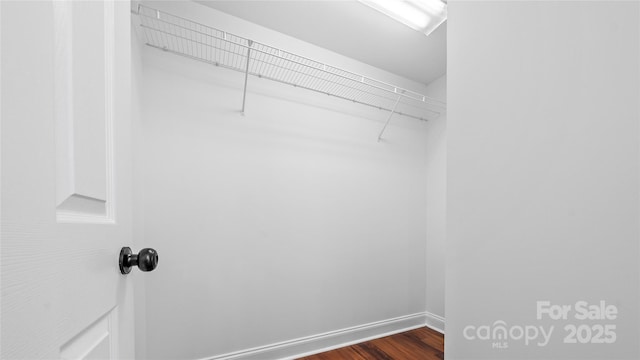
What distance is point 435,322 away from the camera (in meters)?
2.10

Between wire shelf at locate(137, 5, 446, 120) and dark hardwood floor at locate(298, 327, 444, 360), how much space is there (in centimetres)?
169

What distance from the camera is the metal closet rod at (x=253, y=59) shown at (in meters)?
1.31

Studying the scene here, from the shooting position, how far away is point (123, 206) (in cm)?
52

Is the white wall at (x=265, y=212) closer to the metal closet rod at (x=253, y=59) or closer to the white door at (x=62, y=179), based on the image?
the metal closet rod at (x=253, y=59)

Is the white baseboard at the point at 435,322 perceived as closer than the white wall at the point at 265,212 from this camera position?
No

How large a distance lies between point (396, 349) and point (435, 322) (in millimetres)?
531

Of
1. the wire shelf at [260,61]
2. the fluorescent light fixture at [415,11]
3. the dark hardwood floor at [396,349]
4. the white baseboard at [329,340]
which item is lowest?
the dark hardwood floor at [396,349]

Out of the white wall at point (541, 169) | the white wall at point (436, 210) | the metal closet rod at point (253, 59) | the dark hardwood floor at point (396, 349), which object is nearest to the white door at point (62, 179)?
the white wall at point (541, 169)

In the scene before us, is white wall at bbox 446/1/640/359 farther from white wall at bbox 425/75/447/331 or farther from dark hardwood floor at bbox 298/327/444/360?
white wall at bbox 425/75/447/331

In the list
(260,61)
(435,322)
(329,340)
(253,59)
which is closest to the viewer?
(260,61)

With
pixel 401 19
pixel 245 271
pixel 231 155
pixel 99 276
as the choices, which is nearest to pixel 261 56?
pixel 231 155

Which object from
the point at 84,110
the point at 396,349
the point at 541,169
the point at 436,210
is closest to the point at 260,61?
the point at 84,110

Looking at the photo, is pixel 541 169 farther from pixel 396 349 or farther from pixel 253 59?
pixel 396 349

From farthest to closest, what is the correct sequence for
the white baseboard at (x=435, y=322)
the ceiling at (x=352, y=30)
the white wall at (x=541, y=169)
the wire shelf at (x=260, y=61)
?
the white baseboard at (x=435, y=322), the ceiling at (x=352, y=30), the wire shelf at (x=260, y=61), the white wall at (x=541, y=169)
